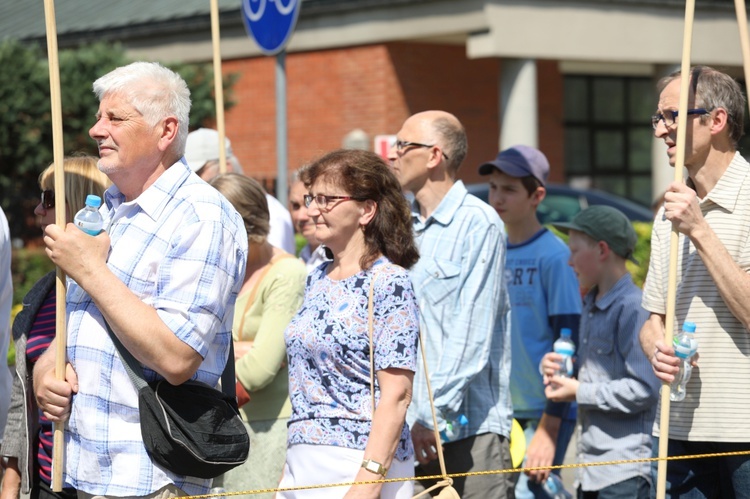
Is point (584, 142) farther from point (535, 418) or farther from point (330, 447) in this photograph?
point (330, 447)

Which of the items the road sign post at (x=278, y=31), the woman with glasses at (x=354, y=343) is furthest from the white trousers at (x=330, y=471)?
the road sign post at (x=278, y=31)

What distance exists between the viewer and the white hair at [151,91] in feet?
11.2

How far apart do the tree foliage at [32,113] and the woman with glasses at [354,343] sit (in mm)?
12239

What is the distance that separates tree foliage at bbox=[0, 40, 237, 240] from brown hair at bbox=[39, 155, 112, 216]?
1181 cm

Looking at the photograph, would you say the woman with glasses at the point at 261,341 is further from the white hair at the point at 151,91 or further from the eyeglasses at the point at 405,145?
the white hair at the point at 151,91

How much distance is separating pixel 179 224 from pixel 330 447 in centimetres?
91

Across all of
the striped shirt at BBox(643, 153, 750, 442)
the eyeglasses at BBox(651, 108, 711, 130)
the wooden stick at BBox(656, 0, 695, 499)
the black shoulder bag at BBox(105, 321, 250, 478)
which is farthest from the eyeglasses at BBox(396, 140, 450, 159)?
the black shoulder bag at BBox(105, 321, 250, 478)

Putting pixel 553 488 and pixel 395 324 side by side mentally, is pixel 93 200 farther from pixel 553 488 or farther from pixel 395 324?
pixel 553 488

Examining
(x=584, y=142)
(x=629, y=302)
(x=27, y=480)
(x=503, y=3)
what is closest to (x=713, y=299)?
(x=629, y=302)

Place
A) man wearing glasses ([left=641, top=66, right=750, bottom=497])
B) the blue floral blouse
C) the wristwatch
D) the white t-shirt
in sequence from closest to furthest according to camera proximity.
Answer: the wristwatch
the blue floral blouse
man wearing glasses ([left=641, top=66, right=750, bottom=497])
the white t-shirt

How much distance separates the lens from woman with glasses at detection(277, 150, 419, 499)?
3.73 metres

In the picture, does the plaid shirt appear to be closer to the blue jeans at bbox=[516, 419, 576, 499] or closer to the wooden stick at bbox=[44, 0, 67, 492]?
the wooden stick at bbox=[44, 0, 67, 492]

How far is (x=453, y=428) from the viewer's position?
471cm

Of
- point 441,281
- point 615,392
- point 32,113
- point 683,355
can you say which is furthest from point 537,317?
point 32,113
